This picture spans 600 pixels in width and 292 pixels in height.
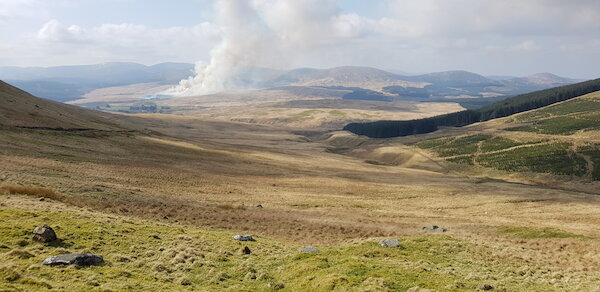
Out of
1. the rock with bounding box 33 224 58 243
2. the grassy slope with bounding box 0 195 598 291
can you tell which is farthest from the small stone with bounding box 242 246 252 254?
the rock with bounding box 33 224 58 243

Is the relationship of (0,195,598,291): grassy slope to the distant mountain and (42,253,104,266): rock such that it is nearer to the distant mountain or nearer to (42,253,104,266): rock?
(42,253,104,266): rock

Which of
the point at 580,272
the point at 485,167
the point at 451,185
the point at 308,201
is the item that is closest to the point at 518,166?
the point at 485,167

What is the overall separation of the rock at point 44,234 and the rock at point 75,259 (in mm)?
3854

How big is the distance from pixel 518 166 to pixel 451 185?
2002 inches

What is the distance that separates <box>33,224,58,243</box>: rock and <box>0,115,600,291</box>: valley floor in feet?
2.45

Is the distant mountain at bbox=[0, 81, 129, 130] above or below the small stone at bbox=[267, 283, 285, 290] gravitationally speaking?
above

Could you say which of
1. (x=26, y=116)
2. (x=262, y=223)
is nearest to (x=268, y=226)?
(x=262, y=223)

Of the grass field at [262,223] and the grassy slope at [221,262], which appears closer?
the grassy slope at [221,262]

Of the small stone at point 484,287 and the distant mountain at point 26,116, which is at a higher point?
the distant mountain at point 26,116

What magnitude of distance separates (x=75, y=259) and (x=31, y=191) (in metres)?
23.4

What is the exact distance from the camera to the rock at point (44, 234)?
26.6 meters

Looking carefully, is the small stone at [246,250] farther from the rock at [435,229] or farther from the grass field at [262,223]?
the rock at [435,229]

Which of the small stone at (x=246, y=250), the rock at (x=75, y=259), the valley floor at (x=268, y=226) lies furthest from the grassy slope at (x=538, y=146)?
the rock at (x=75, y=259)

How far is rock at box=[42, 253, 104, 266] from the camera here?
23.0 meters
